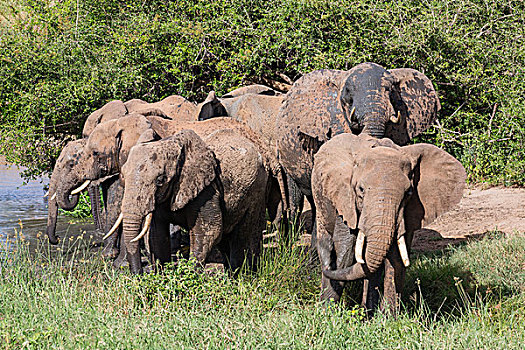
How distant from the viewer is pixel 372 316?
5664mm

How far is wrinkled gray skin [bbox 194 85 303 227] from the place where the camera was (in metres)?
9.49

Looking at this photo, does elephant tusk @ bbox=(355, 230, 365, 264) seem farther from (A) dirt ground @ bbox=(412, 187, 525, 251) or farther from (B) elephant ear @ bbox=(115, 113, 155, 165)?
(A) dirt ground @ bbox=(412, 187, 525, 251)

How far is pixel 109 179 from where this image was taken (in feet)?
27.1

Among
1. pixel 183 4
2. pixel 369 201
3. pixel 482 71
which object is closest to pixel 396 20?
pixel 482 71

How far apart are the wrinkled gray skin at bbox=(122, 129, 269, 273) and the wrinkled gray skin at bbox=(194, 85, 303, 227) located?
1841 mm

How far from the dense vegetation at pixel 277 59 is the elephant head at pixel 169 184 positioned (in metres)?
6.07

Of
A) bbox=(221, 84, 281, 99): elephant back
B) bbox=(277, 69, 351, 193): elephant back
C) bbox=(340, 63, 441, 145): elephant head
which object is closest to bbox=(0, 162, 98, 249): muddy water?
bbox=(277, 69, 351, 193): elephant back

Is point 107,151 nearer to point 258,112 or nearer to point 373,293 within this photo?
point 258,112

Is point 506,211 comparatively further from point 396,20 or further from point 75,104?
point 75,104

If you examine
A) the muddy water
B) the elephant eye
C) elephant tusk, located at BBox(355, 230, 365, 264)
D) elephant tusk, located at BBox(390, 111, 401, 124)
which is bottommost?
the muddy water

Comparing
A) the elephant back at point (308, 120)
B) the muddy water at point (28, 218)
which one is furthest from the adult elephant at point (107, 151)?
the elephant back at point (308, 120)

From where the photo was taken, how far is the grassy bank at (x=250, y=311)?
15.4 ft

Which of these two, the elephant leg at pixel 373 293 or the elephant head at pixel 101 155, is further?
the elephant head at pixel 101 155

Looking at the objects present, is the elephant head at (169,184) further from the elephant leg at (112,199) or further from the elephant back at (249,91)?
the elephant back at (249,91)
